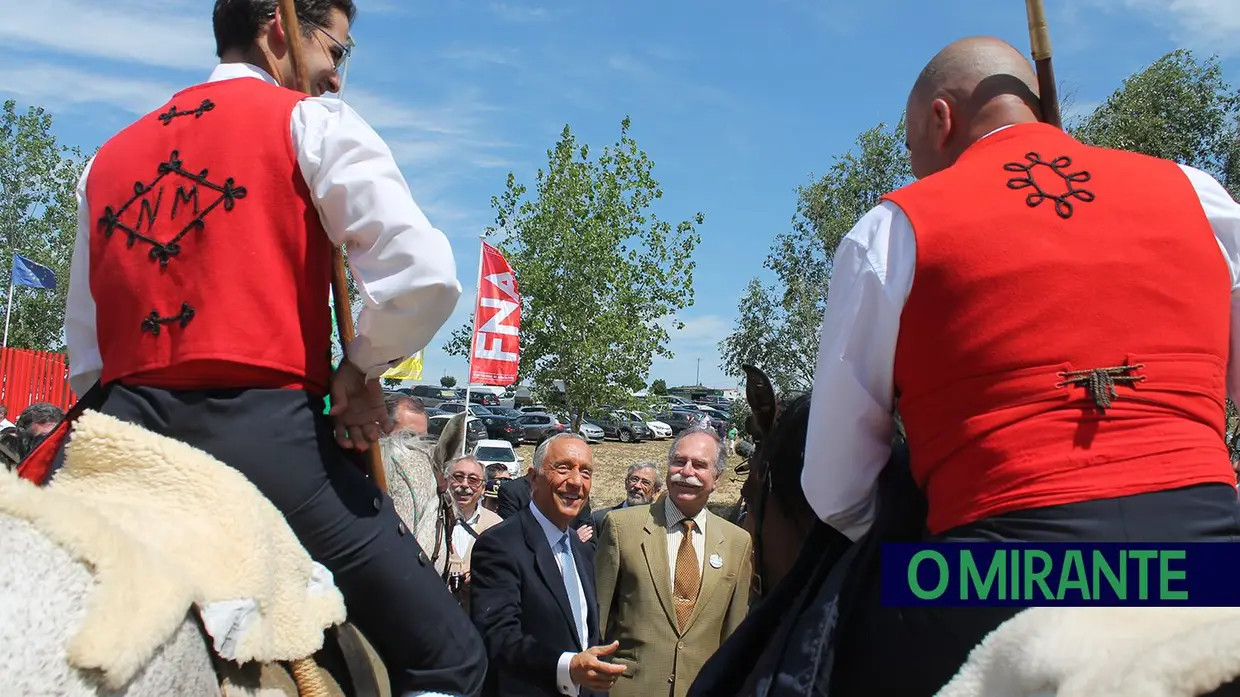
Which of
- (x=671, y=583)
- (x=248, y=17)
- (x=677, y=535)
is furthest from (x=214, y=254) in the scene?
(x=677, y=535)

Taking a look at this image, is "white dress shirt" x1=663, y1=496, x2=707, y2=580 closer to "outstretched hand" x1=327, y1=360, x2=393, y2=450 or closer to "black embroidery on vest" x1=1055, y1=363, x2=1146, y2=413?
"outstretched hand" x1=327, y1=360, x2=393, y2=450

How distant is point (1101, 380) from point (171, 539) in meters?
1.74

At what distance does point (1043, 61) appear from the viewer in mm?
2416

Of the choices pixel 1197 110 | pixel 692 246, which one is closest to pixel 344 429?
pixel 1197 110

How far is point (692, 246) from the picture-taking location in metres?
29.5

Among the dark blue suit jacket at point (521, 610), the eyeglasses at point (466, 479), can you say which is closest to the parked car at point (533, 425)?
the eyeglasses at point (466, 479)

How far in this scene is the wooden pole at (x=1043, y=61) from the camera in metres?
2.34

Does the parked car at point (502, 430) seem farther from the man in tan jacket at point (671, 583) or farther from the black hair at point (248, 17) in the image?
the black hair at point (248, 17)

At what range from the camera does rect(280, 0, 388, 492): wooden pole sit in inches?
97.0

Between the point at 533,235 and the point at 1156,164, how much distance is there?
2721cm

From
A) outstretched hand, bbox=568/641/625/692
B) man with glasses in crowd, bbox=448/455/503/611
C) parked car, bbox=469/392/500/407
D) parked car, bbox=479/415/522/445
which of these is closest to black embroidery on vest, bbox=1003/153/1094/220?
outstretched hand, bbox=568/641/625/692

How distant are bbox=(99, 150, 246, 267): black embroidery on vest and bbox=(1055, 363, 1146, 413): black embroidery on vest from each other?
5.82 feet

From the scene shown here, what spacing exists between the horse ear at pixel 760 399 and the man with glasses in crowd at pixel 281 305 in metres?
0.90

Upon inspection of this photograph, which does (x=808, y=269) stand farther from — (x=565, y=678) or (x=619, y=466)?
(x=565, y=678)
